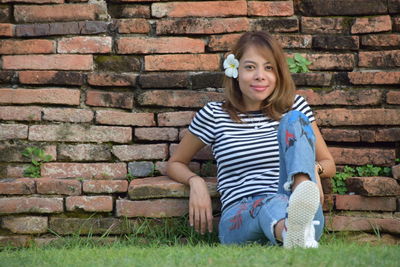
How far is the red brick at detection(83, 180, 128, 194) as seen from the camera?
3346mm

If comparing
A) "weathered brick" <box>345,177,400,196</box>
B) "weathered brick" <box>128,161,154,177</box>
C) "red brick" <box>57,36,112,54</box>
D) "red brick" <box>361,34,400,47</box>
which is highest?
"red brick" <box>361,34,400,47</box>

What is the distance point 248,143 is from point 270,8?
2.84 feet

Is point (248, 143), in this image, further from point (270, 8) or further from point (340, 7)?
point (340, 7)

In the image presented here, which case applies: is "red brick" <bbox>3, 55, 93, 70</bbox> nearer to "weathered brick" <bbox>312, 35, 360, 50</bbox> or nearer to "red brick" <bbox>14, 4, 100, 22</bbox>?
"red brick" <bbox>14, 4, 100, 22</bbox>

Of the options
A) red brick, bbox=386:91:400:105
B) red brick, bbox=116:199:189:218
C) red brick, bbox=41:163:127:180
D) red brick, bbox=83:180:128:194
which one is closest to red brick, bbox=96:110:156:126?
red brick, bbox=41:163:127:180

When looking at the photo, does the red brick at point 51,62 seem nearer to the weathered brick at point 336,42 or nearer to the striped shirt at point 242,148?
the striped shirt at point 242,148

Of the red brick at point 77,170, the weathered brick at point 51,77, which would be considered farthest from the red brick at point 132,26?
the red brick at point 77,170

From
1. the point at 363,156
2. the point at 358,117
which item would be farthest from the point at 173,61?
the point at 363,156

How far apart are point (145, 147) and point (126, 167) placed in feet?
0.53

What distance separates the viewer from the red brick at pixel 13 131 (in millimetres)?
3453

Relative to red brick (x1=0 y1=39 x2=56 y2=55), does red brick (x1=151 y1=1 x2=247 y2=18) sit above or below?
above

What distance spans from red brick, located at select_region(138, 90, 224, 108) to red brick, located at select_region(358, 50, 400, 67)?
3.13 ft

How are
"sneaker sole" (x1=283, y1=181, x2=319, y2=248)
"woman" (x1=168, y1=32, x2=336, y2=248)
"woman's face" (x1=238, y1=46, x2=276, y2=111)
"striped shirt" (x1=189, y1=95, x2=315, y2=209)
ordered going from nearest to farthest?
"sneaker sole" (x1=283, y1=181, x2=319, y2=248) → "woman" (x1=168, y1=32, x2=336, y2=248) → "striped shirt" (x1=189, y1=95, x2=315, y2=209) → "woman's face" (x1=238, y1=46, x2=276, y2=111)

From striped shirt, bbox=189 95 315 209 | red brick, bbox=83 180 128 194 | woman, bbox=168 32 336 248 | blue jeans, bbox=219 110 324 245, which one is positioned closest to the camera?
blue jeans, bbox=219 110 324 245
